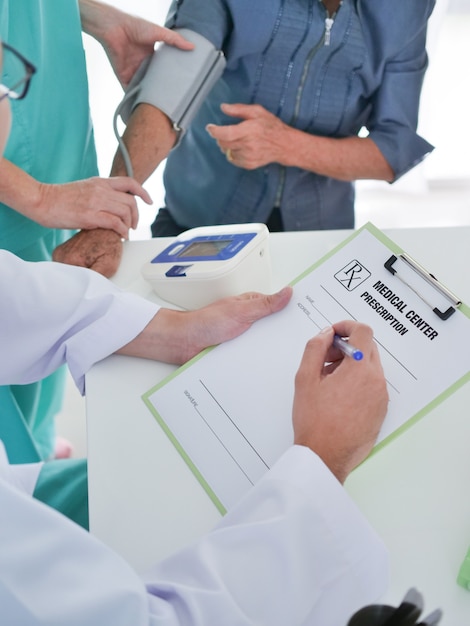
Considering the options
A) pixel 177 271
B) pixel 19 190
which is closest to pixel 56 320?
pixel 177 271

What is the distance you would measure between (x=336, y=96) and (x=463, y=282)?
50 cm

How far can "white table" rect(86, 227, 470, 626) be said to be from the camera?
67cm

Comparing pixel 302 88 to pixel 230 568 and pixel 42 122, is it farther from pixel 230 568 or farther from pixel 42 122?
pixel 230 568

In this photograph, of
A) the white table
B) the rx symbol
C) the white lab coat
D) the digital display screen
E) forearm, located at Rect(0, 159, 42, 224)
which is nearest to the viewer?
the white lab coat

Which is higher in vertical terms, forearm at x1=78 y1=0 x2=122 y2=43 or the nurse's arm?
forearm at x1=78 y1=0 x2=122 y2=43

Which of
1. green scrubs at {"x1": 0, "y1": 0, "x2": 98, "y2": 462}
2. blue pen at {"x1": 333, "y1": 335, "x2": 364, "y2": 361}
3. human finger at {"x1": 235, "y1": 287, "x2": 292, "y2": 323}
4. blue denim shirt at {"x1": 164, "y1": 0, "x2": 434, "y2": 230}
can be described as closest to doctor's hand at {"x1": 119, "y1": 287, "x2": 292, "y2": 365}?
human finger at {"x1": 235, "y1": 287, "x2": 292, "y2": 323}

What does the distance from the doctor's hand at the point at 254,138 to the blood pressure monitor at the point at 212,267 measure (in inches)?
11.2

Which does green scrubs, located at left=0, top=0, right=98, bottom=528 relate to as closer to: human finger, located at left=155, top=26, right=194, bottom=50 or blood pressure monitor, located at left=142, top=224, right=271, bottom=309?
human finger, located at left=155, top=26, right=194, bottom=50

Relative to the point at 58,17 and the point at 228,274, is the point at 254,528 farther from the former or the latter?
the point at 58,17

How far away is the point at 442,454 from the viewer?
2.52 ft

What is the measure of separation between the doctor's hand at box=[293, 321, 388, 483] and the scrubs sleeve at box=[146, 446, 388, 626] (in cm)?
4

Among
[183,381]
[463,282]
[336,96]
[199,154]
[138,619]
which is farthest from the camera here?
[199,154]

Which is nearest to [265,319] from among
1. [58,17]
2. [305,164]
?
[305,164]

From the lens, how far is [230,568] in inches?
24.0
